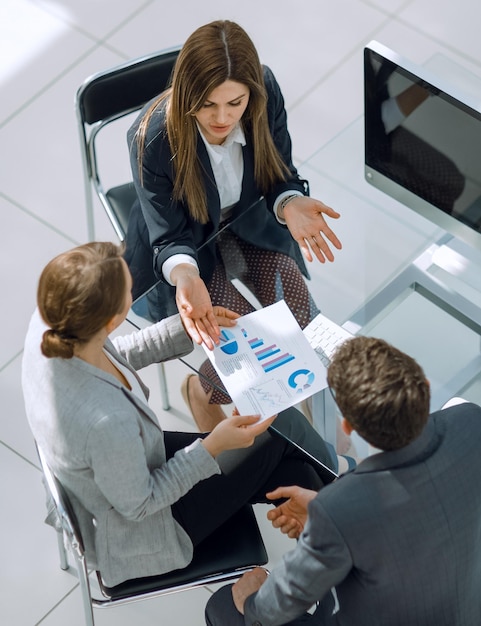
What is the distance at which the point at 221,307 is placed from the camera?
2328 mm

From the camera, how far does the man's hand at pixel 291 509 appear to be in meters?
2.20

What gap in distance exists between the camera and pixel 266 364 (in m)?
2.18

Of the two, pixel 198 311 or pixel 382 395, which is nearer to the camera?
pixel 382 395

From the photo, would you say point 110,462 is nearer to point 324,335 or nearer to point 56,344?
point 56,344

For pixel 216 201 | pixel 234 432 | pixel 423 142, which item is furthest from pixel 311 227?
pixel 234 432

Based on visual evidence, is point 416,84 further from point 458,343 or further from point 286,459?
point 286,459

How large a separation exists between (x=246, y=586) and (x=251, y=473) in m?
0.27

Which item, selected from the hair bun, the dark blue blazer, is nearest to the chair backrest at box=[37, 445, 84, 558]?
the hair bun

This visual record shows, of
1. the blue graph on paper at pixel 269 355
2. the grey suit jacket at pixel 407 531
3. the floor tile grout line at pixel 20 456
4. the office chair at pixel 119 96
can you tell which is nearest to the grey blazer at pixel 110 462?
the blue graph on paper at pixel 269 355

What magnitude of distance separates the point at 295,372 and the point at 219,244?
54 cm

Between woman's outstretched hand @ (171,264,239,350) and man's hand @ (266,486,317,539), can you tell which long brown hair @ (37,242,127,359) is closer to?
woman's outstretched hand @ (171,264,239,350)

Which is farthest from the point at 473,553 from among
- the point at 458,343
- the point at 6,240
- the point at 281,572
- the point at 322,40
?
the point at 322,40

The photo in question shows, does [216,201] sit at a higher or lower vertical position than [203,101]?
lower

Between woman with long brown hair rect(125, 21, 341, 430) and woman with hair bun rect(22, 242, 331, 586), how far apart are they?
0.14m
